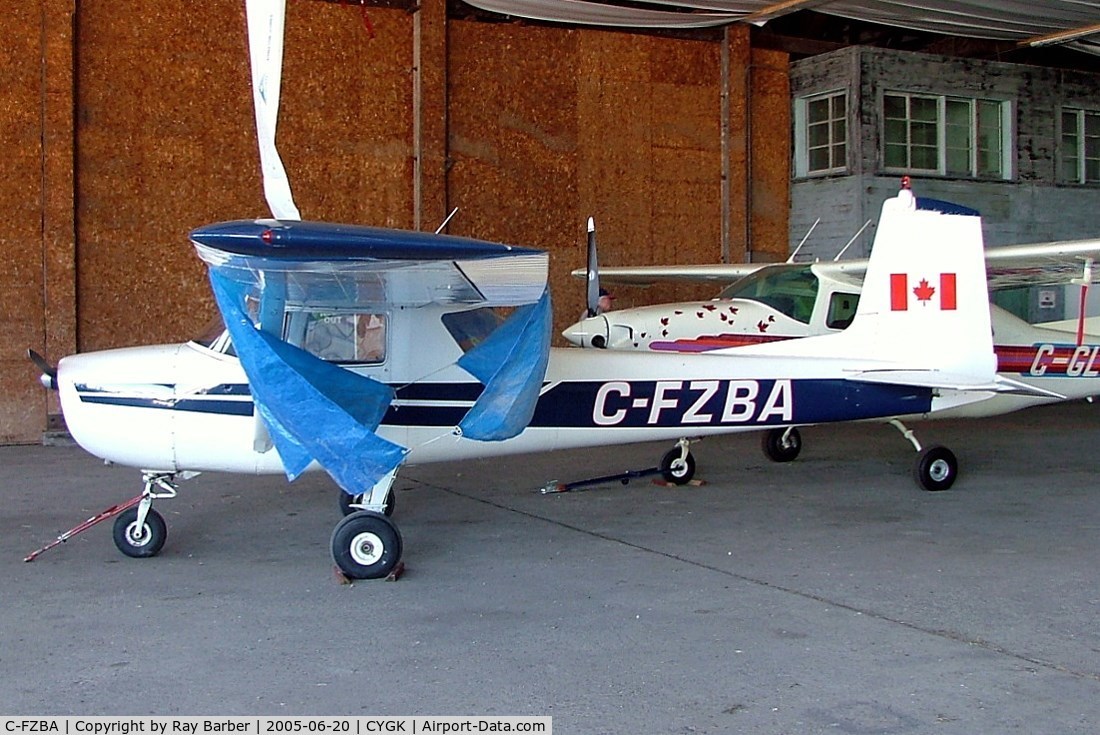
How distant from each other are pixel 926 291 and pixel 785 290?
10.0 ft

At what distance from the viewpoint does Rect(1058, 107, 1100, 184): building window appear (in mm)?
18094

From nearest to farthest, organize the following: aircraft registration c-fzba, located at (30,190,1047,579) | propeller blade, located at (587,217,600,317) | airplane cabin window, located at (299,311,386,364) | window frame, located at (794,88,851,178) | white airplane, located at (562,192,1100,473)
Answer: aircraft registration c-fzba, located at (30,190,1047,579)
airplane cabin window, located at (299,311,386,364)
propeller blade, located at (587,217,600,317)
white airplane, located at (562,192,1100,473)
window frame, located at (794,88,851,178)

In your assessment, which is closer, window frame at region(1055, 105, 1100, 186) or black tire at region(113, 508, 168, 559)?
black tire at region(113, 508, 168, 559)

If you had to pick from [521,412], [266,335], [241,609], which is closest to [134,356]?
[266,335]

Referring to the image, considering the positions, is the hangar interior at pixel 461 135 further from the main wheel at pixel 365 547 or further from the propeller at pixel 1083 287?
the main wheel at pixel 365 547

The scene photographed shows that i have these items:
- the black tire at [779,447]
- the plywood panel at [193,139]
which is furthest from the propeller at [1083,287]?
the plywood panel at [193,139]

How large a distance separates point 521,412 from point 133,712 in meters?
2.98

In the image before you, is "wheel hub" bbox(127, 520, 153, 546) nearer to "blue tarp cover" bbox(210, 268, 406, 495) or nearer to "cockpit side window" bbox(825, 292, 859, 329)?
"blue tarp cover" bbox(210, 268, 406, 495)

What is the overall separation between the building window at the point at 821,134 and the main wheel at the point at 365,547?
1202 cm

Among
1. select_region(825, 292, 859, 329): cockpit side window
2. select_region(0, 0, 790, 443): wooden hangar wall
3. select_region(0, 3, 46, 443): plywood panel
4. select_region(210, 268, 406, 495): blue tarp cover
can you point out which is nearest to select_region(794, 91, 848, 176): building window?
select_region(0, 0, 790, 443): wooden hangar wall

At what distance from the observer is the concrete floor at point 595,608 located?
431 cm

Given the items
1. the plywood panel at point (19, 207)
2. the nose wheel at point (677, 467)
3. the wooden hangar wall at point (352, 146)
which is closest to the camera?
the nose wheel at point (677, 467)

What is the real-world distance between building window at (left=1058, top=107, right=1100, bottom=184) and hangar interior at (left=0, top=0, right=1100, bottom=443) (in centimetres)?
5

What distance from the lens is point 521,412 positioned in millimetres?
6633
